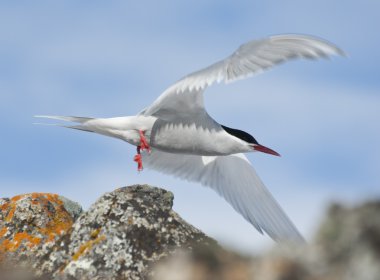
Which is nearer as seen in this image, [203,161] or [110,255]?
[110,255]

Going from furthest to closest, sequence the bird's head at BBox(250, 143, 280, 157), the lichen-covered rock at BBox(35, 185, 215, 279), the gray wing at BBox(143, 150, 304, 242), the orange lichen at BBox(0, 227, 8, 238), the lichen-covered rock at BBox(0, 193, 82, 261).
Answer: the bird's head at BBox(250, 143, 280, 157)
the gray wing at BBox(143, 150, 304, 242)
the orange lichen at BBox(0, 227, 8, 238)
the lichen-covered rock at BBox(0, 193, 82, 261)
the lichen-covered rock at BBox(35, 185, 215, 279)

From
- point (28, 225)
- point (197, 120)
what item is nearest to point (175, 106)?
point (197, 120)

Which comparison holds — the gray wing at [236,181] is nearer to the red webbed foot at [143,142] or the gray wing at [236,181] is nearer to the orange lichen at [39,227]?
the red webbed foot at [143,142]

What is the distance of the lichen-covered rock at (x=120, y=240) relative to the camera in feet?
21.8

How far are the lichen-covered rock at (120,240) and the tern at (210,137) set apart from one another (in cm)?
144

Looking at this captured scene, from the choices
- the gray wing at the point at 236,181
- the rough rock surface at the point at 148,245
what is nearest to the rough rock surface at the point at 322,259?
the rough rock surface at the point at 148,245

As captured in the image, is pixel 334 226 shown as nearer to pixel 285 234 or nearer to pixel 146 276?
pixel 146 276

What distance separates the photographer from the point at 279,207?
9.52m

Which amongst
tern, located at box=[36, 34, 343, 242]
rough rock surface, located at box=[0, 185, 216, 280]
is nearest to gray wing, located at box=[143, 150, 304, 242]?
tern, located at box=[36, 34, 343, 242]

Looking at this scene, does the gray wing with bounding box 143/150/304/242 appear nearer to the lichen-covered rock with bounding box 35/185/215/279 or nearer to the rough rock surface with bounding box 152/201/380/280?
the lichen-covered rock with bounding box 35/185/215/279

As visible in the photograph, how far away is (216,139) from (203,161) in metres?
1.30

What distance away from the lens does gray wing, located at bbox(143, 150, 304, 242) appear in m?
9.27

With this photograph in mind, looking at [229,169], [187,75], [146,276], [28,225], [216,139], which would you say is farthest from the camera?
[229,169]

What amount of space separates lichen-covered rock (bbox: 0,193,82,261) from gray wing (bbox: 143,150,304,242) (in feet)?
6.09
